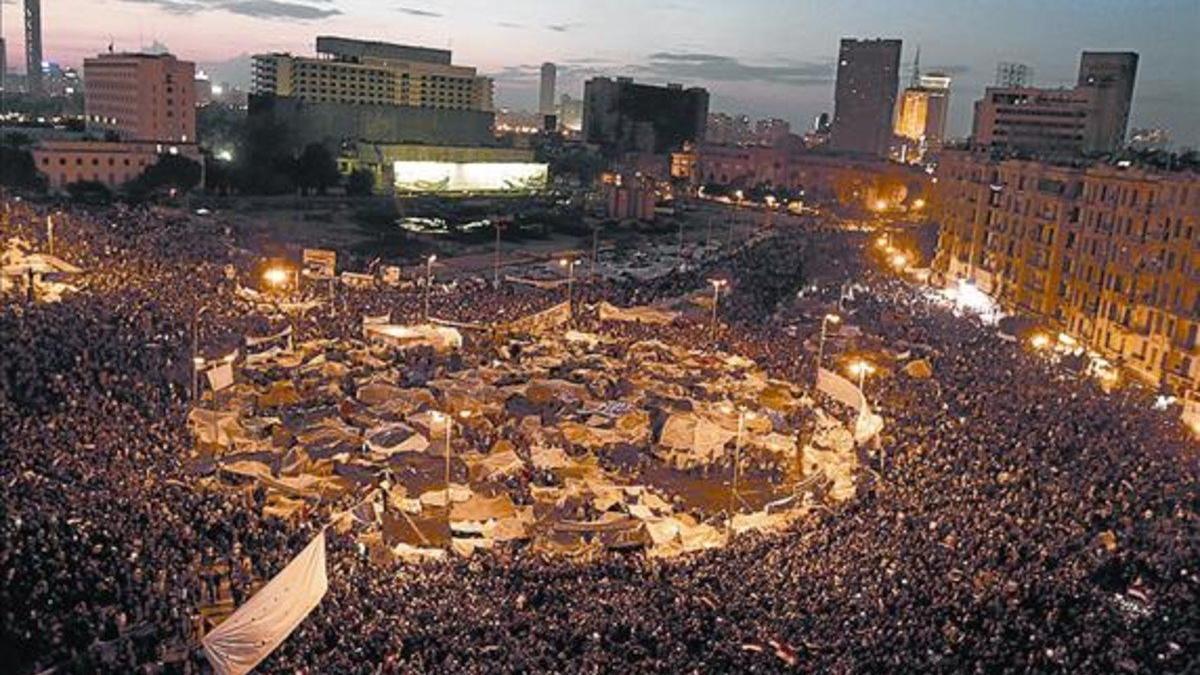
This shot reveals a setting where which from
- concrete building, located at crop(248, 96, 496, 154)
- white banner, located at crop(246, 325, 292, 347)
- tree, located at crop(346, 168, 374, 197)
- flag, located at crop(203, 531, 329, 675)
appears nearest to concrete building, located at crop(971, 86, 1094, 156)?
concrete building, located at crop(248, 96, 496, 154)

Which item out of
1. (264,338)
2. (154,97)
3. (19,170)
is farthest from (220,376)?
(154,97)

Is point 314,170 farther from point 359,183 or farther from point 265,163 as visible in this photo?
point 359,183

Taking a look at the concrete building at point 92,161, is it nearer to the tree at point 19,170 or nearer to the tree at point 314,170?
the tree at point 19,170

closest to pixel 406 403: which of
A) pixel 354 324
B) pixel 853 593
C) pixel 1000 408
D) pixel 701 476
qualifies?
pixel 701 476

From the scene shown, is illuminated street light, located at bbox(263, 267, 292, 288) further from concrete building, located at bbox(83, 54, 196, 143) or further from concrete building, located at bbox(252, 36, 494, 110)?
concrete building, located at bbox(252, 36, 494, 110)

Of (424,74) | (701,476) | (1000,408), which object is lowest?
(701,476)

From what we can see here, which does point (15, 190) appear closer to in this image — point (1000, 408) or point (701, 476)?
point (701, 476)

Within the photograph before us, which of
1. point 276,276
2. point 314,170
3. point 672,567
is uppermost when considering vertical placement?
point 314,170
